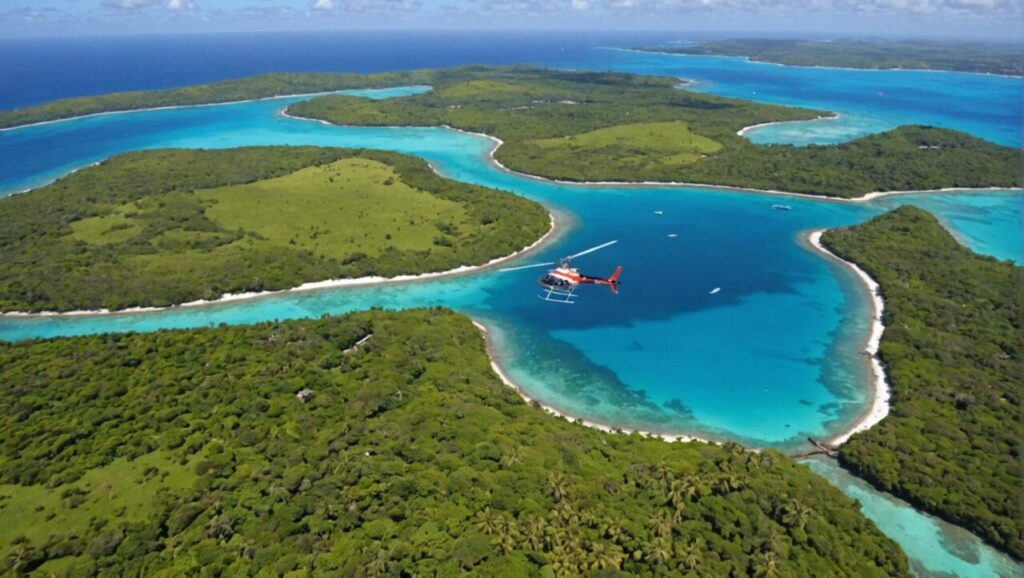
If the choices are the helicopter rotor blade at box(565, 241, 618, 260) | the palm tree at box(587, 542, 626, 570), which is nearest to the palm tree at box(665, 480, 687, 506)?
the palm tree at box(587, 542, 626, 570)

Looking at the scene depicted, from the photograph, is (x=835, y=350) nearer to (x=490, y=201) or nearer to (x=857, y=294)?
(x=857, y=294)

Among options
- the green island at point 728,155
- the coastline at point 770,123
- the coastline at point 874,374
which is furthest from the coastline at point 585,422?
the coastline at point 770,123

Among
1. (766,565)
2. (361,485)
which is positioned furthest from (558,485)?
(361,485)

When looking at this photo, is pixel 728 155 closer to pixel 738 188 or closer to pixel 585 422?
pixel 738 188

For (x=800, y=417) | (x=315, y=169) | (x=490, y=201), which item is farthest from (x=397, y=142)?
(x=800, y=417)

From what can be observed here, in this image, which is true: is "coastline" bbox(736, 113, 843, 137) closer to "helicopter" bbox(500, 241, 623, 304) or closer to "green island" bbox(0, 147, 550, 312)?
"green island" bbox(0, 147, 550, 312)
